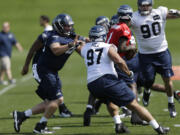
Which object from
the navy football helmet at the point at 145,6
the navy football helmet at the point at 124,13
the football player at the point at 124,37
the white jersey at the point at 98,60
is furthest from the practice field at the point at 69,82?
the navy football helmet at the point at 145,6

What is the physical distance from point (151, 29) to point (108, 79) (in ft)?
6.79

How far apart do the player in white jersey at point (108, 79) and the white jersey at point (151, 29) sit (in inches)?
69.7

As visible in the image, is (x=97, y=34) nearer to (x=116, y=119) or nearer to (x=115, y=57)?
(x=115, y=57)

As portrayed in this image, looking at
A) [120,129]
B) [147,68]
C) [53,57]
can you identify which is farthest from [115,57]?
[147,68]

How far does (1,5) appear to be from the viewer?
121ft

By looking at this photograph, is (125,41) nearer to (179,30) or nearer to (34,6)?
(179,30)

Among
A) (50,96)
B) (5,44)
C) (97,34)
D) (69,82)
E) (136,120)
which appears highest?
(97,34)

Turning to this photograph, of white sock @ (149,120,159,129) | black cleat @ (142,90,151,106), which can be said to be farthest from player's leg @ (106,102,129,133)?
black cleat @ (142,90,151,106)

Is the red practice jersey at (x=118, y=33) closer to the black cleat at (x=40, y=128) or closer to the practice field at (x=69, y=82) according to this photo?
the practice field at (x=69, y=82)

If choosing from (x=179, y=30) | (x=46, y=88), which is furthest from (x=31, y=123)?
(x=179, y=30)

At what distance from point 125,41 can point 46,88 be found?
1541 mm

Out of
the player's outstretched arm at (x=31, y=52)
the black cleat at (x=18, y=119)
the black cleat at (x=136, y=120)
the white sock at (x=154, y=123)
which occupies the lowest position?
the black cleat at (x=136, y=120)

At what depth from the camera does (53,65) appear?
788 centimetres

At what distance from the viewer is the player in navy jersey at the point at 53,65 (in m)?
7.53
